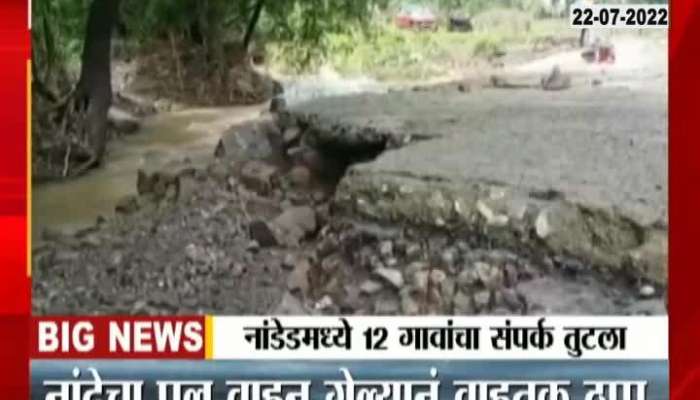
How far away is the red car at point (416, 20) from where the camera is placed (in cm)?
282

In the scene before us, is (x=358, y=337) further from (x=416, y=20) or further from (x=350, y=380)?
(x=416, y=20)

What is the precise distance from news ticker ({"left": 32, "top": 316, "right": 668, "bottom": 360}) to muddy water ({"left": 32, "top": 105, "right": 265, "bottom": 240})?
245 millimetres

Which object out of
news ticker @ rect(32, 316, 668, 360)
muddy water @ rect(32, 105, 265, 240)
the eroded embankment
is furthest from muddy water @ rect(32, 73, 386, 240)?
news ticker @ rect(32, 316, 668, 360)

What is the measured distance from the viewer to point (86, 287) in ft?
9.17

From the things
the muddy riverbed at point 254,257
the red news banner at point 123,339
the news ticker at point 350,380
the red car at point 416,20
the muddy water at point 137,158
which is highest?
the red car at point 416,20

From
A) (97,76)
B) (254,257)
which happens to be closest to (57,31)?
(97,76)

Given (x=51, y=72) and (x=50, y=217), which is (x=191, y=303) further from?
(x=51, y=72)

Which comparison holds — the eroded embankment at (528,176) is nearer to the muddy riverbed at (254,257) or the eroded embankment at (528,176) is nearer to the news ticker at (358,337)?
the muddy riverbed at (254,257)

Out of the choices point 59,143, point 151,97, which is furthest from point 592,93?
point 59,143

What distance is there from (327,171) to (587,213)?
0.59 metres

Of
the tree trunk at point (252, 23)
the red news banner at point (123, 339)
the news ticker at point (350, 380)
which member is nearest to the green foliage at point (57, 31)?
the tree trunk at point (252, 23)

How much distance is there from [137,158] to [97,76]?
0.21 metres

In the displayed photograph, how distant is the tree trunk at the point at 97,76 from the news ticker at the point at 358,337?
39cm

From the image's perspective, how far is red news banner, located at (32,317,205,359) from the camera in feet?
9.07
